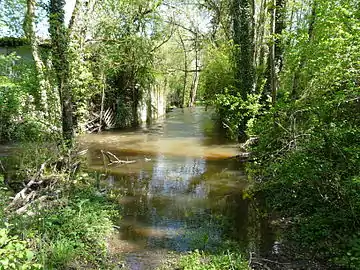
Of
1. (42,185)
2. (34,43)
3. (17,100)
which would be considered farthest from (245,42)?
(42,185)

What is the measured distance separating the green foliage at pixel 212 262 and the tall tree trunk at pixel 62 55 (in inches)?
199

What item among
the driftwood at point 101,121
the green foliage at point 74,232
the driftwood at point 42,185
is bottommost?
the green foliage at point 74,232

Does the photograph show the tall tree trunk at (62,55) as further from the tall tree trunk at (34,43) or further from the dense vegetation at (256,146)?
the tall tree trunk at (34,43)

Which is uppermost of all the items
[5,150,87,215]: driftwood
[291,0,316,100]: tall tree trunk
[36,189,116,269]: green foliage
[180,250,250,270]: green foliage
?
[291,0,316,100]: tall tree trunk

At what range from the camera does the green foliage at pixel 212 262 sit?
510 cm

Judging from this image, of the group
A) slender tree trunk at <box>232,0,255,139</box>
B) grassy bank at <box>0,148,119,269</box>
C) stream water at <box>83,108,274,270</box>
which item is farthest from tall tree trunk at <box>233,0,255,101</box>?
grassy bank at <box>0,148,119,269</box>

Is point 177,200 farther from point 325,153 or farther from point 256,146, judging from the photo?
point 325,153

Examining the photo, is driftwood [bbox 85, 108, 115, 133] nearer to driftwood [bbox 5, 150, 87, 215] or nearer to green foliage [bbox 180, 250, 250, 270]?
driftwood [bbox 5, 150, 87, 215]

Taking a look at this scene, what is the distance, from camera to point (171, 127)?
2286 centimetres

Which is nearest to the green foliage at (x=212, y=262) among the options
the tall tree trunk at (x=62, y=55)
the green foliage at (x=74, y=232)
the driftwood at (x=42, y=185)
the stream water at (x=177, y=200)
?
the stream water at (x=177, y=200)

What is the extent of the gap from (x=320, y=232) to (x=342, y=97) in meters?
2.25

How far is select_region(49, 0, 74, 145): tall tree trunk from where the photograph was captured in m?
8.84

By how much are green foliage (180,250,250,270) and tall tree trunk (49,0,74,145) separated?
504cm

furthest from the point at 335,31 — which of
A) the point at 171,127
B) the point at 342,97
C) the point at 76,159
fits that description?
the point at 171,127
